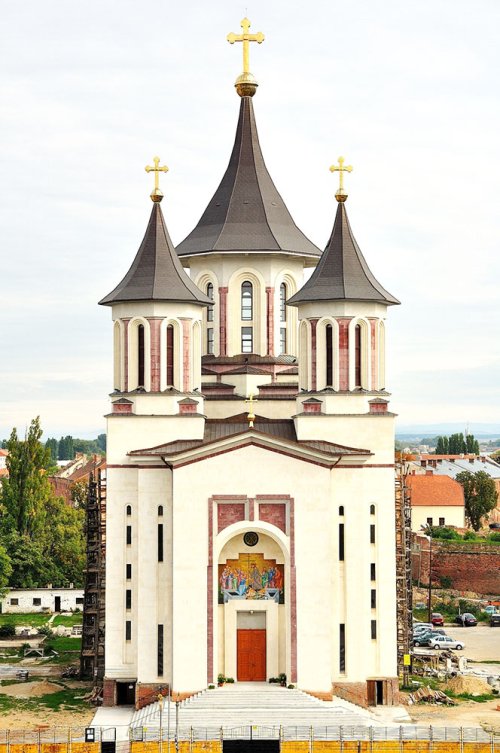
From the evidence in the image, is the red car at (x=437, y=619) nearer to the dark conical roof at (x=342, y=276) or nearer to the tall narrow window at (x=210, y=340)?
the tall narrow window at (x=210, y=340)

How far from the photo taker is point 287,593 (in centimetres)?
4366

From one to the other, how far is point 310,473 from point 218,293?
33.6 ft

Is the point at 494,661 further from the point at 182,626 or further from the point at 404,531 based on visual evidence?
the point at 182,626

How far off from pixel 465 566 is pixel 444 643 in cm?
2081

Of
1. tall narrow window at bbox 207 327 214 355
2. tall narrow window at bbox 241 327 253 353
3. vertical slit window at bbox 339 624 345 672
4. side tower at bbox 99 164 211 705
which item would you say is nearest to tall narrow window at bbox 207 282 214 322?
tall narrow window at bbox 207 327 214 355

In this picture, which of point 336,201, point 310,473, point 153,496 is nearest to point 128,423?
point 153,496

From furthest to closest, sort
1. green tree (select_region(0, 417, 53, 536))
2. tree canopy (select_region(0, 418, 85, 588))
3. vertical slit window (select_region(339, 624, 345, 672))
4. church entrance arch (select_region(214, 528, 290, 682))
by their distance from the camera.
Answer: green tree (select_region(0, 417, 53, 536)) < tree canopy (select_region(0, 418, 85, 588)) < vertical slit window (select_region(339, 624, 345, 672)) < church entrance arch (select_region(214, 528, 290, 682))

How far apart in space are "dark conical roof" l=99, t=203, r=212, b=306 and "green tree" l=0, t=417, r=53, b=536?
3098 centimetres

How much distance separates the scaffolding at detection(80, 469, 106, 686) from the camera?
4894 centimetres

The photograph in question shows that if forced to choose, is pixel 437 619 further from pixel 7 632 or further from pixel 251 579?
pixel 251 579

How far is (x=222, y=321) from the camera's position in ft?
168

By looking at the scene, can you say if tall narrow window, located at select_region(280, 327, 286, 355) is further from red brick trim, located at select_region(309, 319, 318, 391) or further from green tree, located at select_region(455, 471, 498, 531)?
green tree, located at select_region(455, 471, 498, 531)

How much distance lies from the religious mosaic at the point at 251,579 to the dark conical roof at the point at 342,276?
9.11 m

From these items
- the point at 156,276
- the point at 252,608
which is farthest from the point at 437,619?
the point at 156,276
